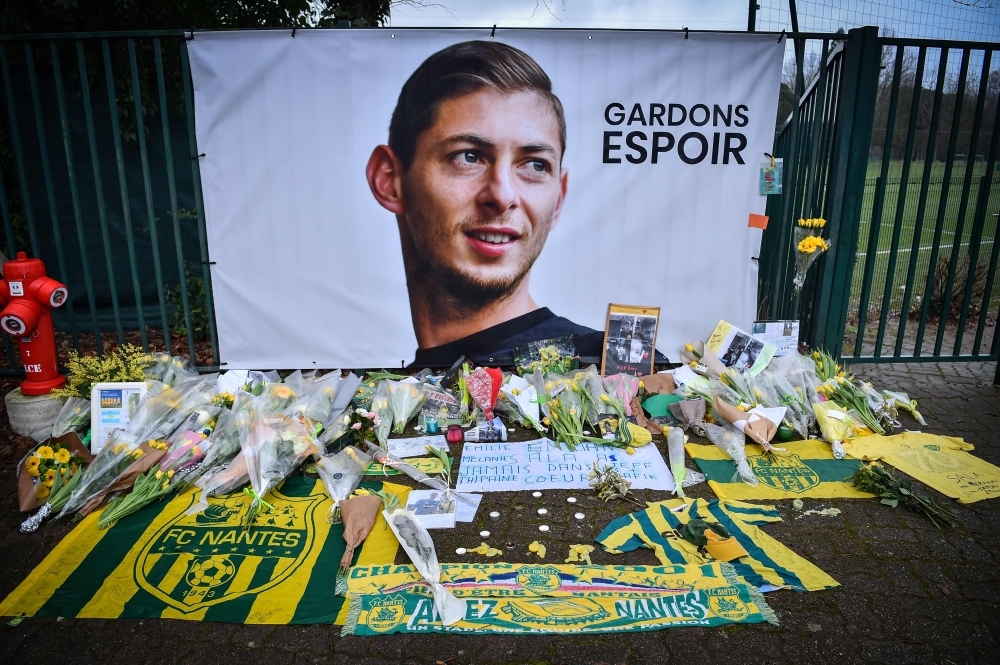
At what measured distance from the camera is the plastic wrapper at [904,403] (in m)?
4.47

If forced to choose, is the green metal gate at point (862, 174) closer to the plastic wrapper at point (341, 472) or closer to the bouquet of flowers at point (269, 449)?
the plastic wrapper at point (341, 472)

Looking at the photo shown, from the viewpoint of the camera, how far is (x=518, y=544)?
309cm

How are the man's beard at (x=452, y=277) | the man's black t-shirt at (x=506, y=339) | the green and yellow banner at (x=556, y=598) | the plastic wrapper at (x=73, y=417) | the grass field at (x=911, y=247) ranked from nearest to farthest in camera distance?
the green and yellow banner at (x=556, y=598), the plastic wrapper at (x=73, y=417), the man's beard at (x=452, y=277), the grass field at (x=911, y=247), the man's black t-shirt at (x=506, y=339)

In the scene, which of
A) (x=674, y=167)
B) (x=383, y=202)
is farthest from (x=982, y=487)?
(x=383, y=202)

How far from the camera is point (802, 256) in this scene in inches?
196

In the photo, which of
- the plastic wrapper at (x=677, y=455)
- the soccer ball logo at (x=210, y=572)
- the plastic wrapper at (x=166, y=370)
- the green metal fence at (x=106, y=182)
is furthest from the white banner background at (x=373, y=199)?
the soccer ball logo at (x=210, y=572)

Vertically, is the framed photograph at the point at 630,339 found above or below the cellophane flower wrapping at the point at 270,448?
above

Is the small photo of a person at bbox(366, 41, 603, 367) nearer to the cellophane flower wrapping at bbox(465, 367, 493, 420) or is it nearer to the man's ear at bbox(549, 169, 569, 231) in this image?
the man's ear at bbox(549, 169, 569, 231)

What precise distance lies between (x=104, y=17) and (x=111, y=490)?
488 cm

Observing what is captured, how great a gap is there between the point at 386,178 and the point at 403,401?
176 centimetres

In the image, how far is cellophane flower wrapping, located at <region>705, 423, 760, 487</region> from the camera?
12.0 ft

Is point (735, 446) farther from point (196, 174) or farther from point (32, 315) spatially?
point (32, 315)

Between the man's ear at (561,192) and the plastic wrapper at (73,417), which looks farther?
the man's ear at (561,192)

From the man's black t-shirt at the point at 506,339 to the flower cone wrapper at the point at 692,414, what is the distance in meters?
1.00
